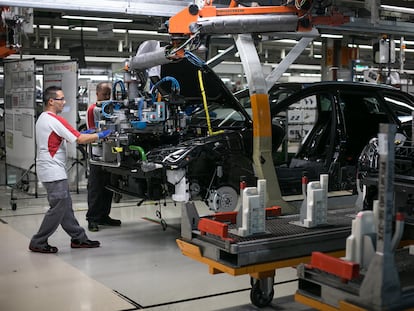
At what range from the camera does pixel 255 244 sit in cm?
333

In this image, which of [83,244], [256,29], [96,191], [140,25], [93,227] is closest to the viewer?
[256,29]

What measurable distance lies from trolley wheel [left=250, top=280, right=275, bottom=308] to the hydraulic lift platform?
0.57 meters

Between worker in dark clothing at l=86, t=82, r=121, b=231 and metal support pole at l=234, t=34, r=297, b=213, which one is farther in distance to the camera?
worker in dark clothing at l=86, t=82, r=121, b=231

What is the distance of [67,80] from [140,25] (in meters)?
4.25

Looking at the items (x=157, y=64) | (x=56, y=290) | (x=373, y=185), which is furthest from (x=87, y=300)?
(x=157, y=64)

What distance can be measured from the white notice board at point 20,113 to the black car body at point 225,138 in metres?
3.04

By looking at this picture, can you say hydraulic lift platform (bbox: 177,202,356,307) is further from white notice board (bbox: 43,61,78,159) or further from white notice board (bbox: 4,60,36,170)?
white notice board (bbox: 4,60,36,170)

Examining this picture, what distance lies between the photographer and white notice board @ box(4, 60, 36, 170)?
9375mm

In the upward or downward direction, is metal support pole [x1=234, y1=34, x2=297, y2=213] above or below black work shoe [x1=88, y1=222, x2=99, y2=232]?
above

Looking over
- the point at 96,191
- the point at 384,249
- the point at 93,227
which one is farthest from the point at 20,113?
the point at 384,249

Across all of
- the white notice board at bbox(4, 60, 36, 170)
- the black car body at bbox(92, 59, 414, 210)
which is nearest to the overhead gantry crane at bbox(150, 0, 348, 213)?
the black car body at bbox(92, 59, 414, 210)

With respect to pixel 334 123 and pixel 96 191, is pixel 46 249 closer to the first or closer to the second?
pixel 96 191

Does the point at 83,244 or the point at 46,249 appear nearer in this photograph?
the point at 46,249

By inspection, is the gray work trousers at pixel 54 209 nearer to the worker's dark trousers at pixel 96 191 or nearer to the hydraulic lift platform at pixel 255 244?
the worker's dark trousers at pixel 96 191
